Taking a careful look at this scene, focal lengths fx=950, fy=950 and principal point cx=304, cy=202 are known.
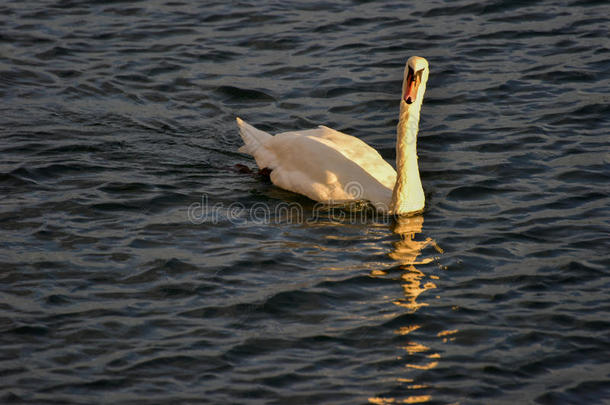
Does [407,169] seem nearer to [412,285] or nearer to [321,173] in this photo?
[321,173]

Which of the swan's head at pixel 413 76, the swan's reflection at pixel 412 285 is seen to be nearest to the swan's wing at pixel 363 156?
the swan's reflection at pixel 412 285

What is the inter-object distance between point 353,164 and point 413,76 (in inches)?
50.4

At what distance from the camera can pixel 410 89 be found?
9336 millimetres

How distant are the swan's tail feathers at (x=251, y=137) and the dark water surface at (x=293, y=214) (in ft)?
0.92

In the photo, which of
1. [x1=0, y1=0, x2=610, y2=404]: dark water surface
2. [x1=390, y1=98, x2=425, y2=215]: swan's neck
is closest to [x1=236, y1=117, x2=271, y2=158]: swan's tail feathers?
[x1=0, y1=0, x2=610, y2=404]: dark water surface

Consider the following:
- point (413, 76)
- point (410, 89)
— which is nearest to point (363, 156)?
point (410, 89)

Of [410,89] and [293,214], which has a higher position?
[410,89]

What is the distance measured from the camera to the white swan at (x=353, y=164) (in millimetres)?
9672

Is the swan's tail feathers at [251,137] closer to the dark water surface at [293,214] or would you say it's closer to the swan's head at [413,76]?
the dark water surface at [293,214]

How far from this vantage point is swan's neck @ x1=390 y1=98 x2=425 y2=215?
9.67 metres

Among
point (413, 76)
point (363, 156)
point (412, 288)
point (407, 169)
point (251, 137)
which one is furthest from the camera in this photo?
point (251, 137)

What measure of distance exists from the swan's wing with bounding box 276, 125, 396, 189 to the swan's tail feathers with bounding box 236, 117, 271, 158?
2.59ft

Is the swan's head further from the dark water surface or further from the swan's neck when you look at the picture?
the dark water surface

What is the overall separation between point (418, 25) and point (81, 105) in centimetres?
555
